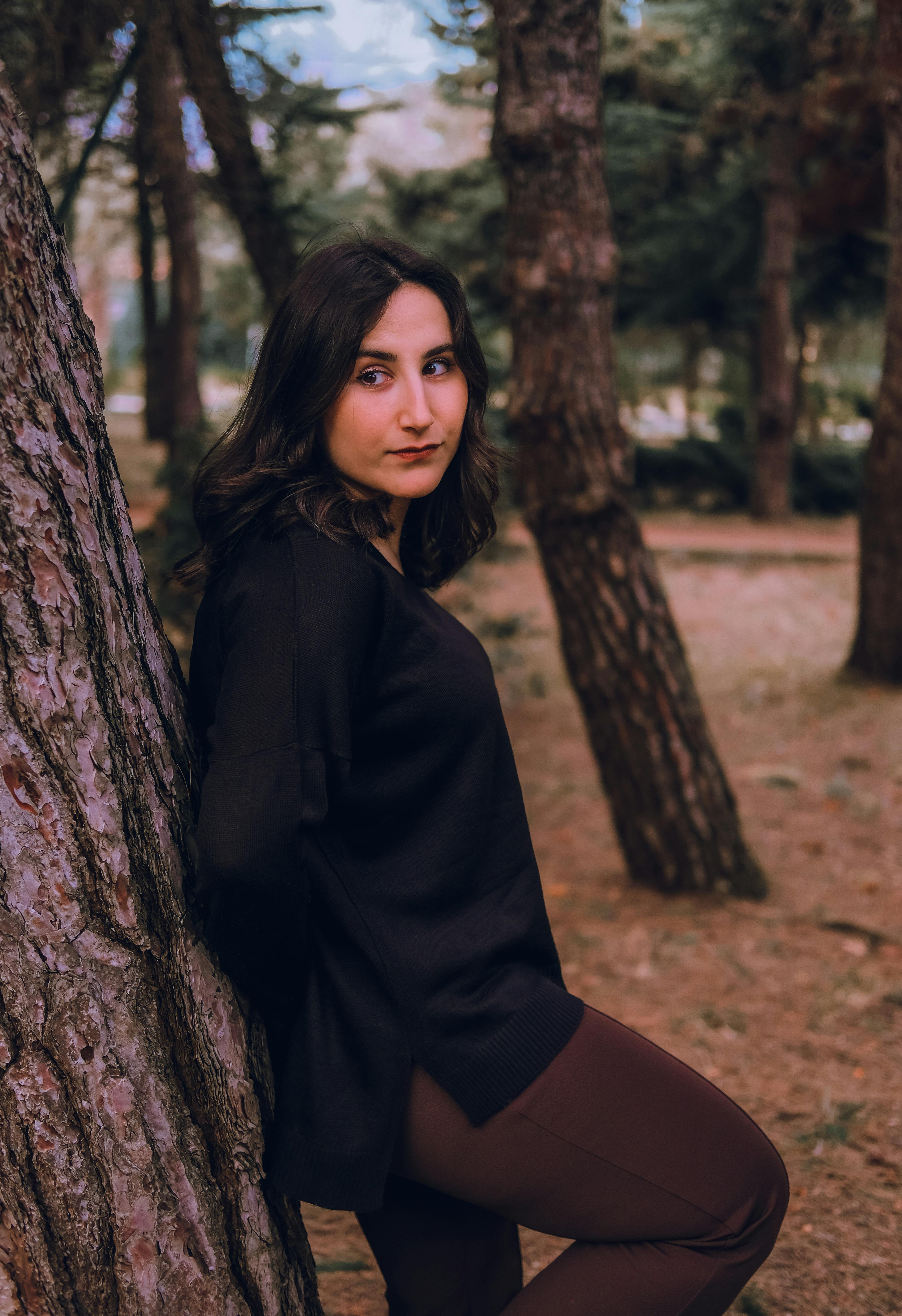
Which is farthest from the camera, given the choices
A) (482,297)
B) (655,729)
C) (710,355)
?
(710,355)

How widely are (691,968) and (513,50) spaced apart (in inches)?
132

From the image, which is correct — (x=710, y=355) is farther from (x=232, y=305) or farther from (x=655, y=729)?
(x=655, y=729)

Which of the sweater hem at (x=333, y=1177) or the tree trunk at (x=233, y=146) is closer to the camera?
the sweater hem at (x=333, y=1177)

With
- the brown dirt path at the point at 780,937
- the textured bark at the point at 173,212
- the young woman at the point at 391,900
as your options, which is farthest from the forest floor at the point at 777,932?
the textured bark at the point at 173,212

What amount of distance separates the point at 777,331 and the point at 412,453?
12851 mm

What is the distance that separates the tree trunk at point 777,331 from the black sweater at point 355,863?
1219 cm

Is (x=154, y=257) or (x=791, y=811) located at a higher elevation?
(x=154, y=257)

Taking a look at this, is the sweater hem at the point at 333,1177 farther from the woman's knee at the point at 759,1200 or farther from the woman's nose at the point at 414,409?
the woman's nose at the point at 414,409

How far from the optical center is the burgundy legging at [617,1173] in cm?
147

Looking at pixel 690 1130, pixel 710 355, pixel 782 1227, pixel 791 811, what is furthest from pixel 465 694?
pixel 710 355

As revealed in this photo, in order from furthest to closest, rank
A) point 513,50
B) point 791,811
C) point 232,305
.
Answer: point 232,305, point 791,811, point 513,50

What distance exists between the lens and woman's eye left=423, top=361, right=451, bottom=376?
66.3 inches

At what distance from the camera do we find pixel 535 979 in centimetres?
155

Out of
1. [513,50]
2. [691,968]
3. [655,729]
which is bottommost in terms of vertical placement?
[691,968]
